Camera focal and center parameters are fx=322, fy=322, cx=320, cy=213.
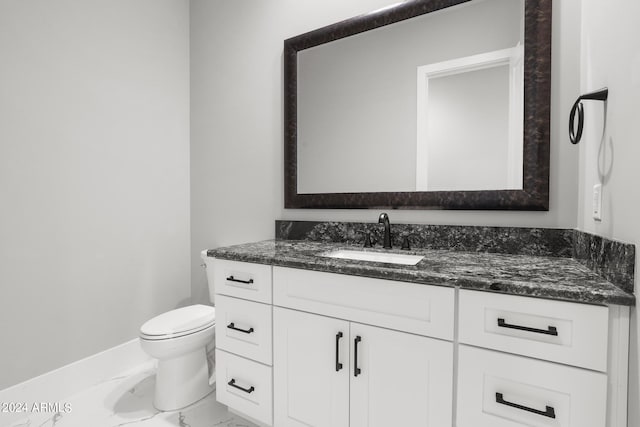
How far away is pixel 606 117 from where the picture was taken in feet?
3.32

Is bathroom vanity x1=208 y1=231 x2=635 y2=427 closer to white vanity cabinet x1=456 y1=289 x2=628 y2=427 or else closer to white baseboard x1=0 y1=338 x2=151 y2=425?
white vanity cabinet x1=456 y1=289 x2=628 y2=427

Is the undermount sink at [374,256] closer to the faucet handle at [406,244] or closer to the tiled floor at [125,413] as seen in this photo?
the faucet handle at [406,244]

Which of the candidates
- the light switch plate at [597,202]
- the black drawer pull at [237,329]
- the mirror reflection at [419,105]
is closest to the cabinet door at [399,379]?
the black drawer pull at [237,329]

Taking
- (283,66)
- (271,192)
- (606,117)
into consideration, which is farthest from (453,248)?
(283,66)

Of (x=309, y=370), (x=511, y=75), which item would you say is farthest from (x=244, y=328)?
(x=511, y=75)

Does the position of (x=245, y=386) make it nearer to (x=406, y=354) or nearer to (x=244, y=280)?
(x=244, y=280)

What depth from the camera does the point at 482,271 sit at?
1.06m

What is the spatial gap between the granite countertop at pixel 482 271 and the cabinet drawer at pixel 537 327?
0.03 m

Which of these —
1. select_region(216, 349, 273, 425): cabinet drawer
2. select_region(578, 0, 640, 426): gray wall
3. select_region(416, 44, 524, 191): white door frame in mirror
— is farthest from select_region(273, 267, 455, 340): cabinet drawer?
select_region(416, 44, 524, 191): white door frame in mirror

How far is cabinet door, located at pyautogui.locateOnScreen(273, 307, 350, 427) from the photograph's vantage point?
4.02 feet

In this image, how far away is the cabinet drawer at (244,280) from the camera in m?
1.41

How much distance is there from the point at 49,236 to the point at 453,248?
6.91 ft

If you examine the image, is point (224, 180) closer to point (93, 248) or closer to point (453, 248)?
point (93, 248)

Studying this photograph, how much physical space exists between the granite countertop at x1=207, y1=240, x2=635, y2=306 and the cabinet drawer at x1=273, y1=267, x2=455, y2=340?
0.04m
